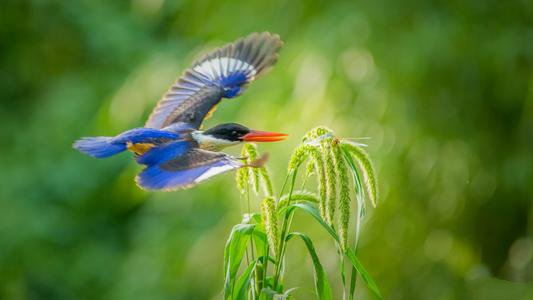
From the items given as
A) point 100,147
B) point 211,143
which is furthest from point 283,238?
point 100,147

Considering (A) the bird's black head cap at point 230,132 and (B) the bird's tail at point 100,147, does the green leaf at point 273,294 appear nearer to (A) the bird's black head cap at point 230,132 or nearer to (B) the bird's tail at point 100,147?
(A) the bird's black head cap at point 230,132

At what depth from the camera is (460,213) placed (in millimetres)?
3201

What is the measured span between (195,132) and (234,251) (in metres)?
0.42

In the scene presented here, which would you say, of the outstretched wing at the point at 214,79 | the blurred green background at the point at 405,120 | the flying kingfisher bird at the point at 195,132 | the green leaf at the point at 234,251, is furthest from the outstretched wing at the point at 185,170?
the blurred green background at the point at 405,120

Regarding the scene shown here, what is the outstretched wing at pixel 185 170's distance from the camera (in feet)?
4.72

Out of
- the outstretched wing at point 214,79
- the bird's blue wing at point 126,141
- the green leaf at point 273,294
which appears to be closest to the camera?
the green leaf at point 273,294

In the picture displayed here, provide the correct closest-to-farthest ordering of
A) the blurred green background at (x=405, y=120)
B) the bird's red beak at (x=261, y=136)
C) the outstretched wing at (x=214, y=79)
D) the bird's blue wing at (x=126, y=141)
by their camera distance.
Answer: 1. the bird's red beak at (x=261, y=136)
2. the bird's blue wing at (x=126, y=141)
3. the outstretched wing at (x=214, y=79)
4. the blurred green background at (x=405, y=120)

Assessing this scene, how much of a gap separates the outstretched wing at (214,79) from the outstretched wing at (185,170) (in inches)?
12.7

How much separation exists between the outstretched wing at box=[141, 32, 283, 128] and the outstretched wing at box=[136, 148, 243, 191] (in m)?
0.32

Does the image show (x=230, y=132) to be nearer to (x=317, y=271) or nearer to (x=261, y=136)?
(x=261, y=136)

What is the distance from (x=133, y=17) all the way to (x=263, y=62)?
9.68ft

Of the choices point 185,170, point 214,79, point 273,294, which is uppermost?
point 214,79

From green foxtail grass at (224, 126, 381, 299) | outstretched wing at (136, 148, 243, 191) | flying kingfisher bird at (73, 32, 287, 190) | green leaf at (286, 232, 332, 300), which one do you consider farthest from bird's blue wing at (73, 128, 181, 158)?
green leaf at (286, 232, 332, 300)

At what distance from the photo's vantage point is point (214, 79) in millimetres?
2049
